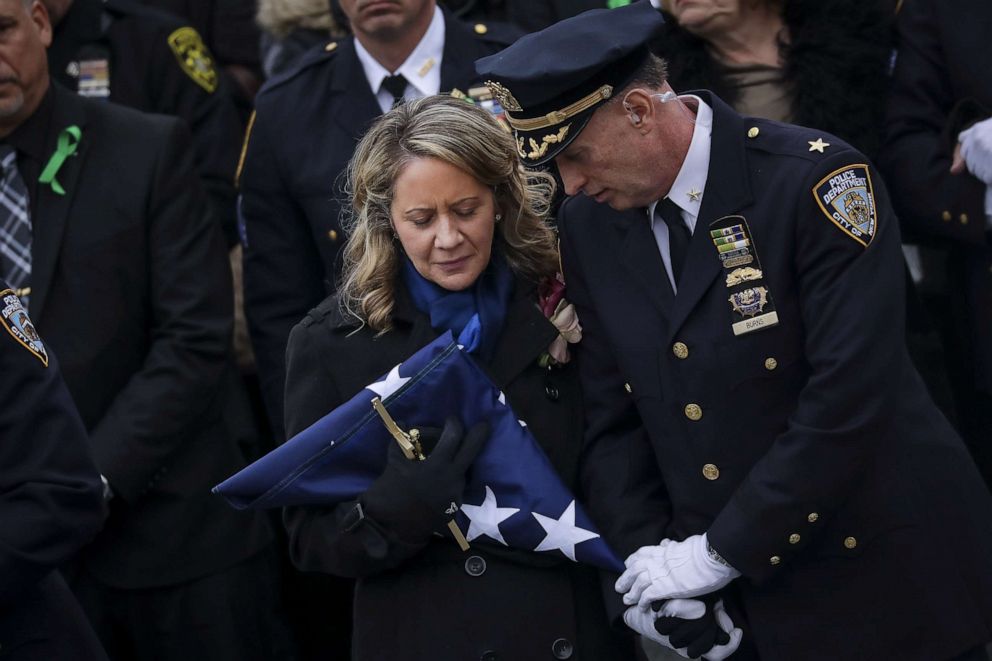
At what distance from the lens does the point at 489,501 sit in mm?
3414

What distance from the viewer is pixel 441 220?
3.48 meters

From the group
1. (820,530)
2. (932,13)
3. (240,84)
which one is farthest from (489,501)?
(240,84)

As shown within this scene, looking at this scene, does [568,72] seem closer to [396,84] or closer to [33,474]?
[33,474]

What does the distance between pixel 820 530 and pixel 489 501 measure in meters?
0.70

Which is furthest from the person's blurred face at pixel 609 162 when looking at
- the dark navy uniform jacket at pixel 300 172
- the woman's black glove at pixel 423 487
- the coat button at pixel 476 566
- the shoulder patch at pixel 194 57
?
the shoulder patch at pixel 194 57

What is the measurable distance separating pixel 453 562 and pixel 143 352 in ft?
5.11

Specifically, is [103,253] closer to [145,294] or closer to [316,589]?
[145,294]

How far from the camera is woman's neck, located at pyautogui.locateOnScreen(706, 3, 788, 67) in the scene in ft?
14.5

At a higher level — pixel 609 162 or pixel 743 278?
pixel 609 162

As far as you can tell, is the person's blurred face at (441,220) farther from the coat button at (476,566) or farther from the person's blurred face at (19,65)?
the person's blurred face at (19,65)

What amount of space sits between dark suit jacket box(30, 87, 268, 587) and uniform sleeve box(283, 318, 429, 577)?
3.55 feet

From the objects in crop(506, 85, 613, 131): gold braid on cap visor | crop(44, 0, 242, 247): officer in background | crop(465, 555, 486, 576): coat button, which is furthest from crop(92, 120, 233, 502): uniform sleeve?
crop(506, 85, 613, 131): gold braid on cap visor

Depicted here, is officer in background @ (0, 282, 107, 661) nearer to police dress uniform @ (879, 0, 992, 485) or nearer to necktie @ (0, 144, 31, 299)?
necktie @ (0, 144, 31, 299)

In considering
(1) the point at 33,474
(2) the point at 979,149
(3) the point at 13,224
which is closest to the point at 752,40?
(2) the point at 979,149
